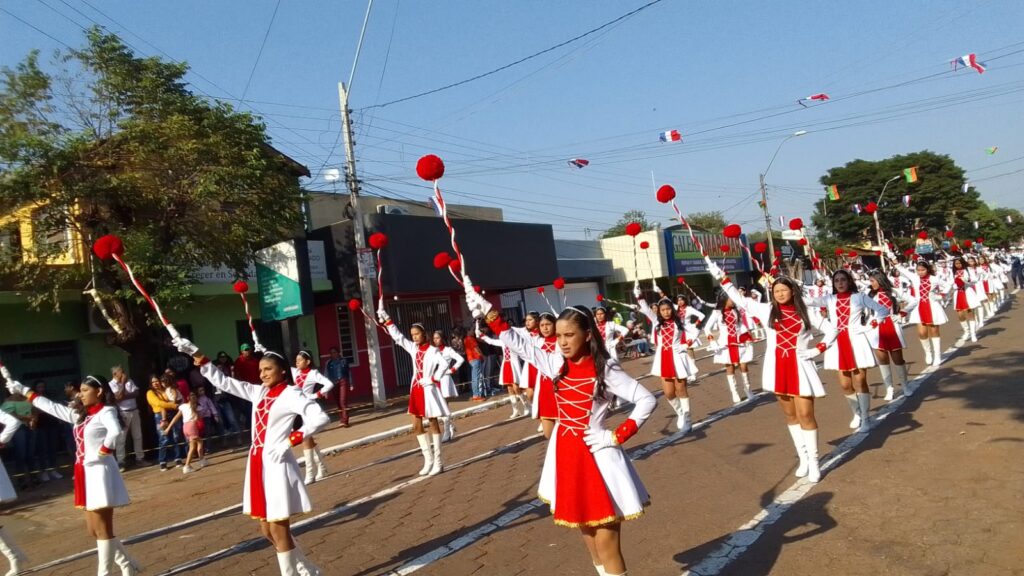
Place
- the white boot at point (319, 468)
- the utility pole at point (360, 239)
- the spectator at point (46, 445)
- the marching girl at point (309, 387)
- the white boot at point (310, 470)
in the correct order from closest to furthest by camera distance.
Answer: the marching girl at point (309, 387) < the white boot at point (310, 470) < the white boot at point (319, 468) < the spectator at point (46, 445) < the utility pole at point (360, 239)

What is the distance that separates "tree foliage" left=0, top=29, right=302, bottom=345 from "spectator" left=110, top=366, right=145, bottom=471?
741mm

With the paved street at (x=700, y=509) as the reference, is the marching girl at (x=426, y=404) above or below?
above

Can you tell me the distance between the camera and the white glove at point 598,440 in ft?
13.5

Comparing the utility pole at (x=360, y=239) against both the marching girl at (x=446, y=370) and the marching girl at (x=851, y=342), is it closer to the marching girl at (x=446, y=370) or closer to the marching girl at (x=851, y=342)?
the marching girl at (x=446, y=370)

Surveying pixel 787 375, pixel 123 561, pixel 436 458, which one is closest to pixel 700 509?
pixel 787 375

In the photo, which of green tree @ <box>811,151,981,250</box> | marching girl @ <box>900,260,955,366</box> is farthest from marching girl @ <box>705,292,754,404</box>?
green tree @ <box>811,151,981,250</box>

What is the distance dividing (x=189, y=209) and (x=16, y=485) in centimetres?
549

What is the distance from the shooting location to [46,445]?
1263cm

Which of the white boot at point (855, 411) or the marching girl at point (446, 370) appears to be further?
the marching girl at point (446, 370)

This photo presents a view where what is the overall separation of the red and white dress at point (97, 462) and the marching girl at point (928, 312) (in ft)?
39.8

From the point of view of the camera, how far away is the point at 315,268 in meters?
19.8

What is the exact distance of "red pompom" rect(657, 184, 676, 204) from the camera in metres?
7.11

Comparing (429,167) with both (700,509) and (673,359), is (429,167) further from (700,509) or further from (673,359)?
(673,359)

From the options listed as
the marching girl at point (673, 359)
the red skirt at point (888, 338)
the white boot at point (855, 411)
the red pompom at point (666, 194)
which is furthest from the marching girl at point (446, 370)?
the red skirt at point (888, 338)
